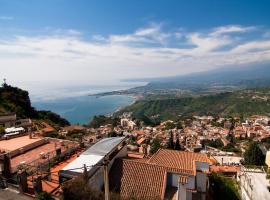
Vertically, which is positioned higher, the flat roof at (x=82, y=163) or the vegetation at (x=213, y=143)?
the flat roof at (x=82, y=163)

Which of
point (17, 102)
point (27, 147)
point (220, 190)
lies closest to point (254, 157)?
point (220, 190)

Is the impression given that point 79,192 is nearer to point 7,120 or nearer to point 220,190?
point 220,190

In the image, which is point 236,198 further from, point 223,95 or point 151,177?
point 223,95

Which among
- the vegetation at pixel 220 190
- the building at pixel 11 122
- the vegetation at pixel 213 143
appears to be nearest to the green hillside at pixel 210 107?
the vegetation at pixel 213 143

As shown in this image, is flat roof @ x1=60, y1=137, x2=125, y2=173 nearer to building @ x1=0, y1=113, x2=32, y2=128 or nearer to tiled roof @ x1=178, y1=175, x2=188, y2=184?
tiled roof @ x1=178, y1=175, x2=188, y2=184

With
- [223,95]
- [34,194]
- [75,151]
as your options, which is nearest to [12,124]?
[75,151]

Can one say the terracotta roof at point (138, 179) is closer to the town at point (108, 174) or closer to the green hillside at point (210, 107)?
the town at point (108, 174)
